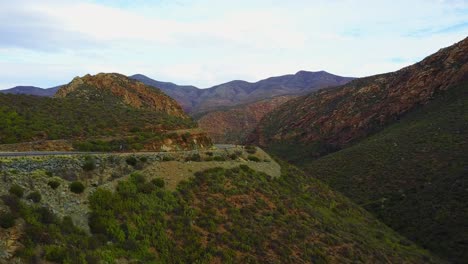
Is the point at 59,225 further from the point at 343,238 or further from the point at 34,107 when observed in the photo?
the point at 34,107

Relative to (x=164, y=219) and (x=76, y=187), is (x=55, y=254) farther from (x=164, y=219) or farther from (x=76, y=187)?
(x=164, y=219)

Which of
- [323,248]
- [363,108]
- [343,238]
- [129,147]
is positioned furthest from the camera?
[363,108]

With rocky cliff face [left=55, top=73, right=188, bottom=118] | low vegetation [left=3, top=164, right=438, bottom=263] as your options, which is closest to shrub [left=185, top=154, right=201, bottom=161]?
low vegetation [left=3, top=164, right=438, bottom=263]

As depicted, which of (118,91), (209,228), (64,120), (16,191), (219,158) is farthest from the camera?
(118,91)

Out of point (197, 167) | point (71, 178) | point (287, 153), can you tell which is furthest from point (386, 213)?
point (287, 153)

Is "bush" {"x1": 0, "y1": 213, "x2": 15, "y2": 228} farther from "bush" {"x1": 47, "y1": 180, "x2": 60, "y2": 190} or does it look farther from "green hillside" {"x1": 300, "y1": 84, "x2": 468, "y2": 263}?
"green hillside" {"x1": 300, "y1": 84, "x2": 468, "y2": 263}

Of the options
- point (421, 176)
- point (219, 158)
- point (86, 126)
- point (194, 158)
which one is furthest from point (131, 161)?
point (421, 176)
